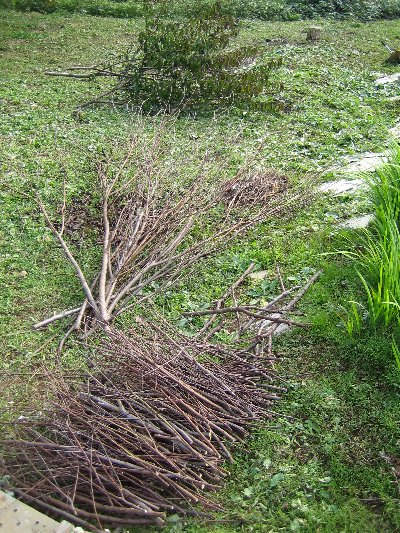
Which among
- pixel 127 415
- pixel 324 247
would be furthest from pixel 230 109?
pixel 127 415

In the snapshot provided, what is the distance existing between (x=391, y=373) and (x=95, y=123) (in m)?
4.99

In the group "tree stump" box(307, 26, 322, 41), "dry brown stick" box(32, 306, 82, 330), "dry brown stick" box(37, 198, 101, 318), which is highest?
"tree stump" box(307, 26, 322, 41)

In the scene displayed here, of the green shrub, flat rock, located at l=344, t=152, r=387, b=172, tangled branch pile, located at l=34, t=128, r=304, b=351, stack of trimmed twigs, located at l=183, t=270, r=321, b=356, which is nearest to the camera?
stack of trimmed twigs, located at l=183, t=270, r=321, b=356

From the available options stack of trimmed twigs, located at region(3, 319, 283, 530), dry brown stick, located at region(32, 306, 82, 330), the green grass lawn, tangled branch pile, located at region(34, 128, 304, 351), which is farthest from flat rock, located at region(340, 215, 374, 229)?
dry brown stick, located at region(32, 306, 82, 330)

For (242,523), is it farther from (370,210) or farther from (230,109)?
(230,109)

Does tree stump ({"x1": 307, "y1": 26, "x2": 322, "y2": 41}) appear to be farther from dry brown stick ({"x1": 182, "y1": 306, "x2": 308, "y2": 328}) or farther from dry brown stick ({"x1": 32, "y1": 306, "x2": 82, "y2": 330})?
dry brown stick ({"x1": 32, "y1": 306, "x2": 82, "y2": 330})

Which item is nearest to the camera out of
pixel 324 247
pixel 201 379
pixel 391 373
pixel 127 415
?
pixel 127 415

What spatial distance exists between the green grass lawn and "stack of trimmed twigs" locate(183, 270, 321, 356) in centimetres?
11

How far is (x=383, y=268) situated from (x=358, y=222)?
143 centimetres

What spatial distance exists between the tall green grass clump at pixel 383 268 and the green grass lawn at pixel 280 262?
0.38 ft

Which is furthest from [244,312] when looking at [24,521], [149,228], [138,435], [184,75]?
[184,75]

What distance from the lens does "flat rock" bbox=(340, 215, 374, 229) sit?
559 cm

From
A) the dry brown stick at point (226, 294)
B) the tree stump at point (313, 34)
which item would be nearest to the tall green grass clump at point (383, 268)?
the dry brown stick at point (226, 294)

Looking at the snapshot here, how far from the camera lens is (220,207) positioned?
605cm
